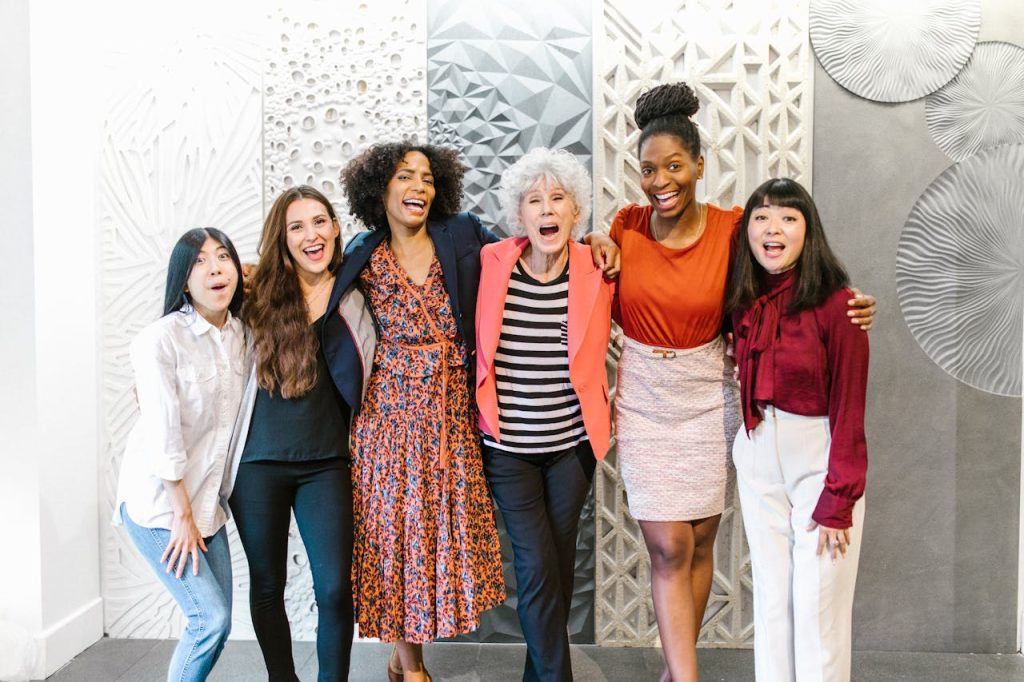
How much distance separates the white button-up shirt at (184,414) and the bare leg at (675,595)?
143 centimetres

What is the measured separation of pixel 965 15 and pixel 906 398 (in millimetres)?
1598

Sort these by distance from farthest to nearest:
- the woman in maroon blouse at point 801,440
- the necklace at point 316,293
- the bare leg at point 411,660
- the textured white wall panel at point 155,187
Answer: the textured white wall panel at point 155,187 < the bare leg at point 411,660 < the necklace at point 316,293 < the woman in maroon blouse at point 801,440

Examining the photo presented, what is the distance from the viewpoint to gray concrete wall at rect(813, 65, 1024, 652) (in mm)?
3139

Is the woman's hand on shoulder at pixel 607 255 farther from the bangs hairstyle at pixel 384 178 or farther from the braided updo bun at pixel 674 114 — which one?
the bangs hairstyle at pixel 384 178

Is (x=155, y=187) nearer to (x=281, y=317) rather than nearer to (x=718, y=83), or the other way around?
(x=281, y=317)

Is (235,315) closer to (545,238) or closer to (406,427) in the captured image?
(406,427)

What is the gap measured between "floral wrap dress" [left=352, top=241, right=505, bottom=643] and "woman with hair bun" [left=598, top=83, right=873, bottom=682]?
23.9 inches

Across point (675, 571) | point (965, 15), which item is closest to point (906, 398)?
point (675, 571)

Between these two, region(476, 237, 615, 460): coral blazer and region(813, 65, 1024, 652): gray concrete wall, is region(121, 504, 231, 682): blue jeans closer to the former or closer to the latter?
region(476, 237, 615, 460): coral blazer

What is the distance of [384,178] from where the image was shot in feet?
8.50

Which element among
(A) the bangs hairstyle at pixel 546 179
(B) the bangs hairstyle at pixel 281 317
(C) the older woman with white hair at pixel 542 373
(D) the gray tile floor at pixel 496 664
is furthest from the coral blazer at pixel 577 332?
(D) the gray tile floor at pixel 496 664

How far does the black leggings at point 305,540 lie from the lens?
7.93 feet

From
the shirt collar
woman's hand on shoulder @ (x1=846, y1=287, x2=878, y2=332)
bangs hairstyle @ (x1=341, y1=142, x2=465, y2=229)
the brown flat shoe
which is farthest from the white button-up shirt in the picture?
woman's hand on shoulder @ (x1=846, y1=287, x2=878, y2=332)

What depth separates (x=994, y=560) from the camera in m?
3.20
